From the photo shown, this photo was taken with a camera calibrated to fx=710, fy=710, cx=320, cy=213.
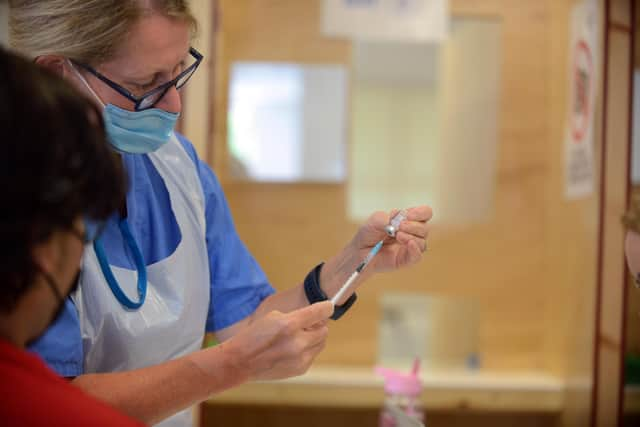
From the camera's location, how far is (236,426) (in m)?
2.57

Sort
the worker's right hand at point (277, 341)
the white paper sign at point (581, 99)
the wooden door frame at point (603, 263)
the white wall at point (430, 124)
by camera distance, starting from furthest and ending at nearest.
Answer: the white wall at point (430, 124) < the white paper sign at point (581, 99) < the wooden door frame at point (603, 263) < the worker's right hand at point (277, 341)

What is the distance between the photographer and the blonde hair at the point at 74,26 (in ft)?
3.48

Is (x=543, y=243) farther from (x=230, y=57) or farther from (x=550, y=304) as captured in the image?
(x=230, y=57)

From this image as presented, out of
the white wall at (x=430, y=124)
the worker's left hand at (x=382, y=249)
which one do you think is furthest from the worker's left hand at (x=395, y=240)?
the white wall at (x=430, y=124)

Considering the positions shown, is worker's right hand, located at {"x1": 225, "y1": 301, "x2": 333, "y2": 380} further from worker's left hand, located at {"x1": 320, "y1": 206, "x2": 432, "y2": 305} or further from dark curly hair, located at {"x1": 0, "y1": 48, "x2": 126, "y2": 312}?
dark curly hair, located at {"x1": 0, "y1": 48, "x2": 126, "y2": 312}

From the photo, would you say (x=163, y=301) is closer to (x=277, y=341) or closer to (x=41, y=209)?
(x=277, y=341)

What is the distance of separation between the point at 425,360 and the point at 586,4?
1451 mm

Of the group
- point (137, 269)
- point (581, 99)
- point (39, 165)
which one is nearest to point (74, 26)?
point (137, 269)

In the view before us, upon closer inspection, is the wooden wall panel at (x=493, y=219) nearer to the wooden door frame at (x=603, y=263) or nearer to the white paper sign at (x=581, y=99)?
the white paper sign at (x=581, y=99)

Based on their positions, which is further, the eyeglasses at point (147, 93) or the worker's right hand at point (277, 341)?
the eyeglasses at point (147, 93)

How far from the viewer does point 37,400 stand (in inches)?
25.5

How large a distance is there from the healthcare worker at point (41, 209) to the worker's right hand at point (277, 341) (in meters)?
0.32

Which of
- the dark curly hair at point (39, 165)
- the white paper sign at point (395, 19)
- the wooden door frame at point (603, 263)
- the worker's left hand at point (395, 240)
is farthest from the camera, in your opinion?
the white paper sign at point (395, 19)

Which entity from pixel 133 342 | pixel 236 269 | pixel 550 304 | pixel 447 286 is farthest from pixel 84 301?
pixel 550 304
